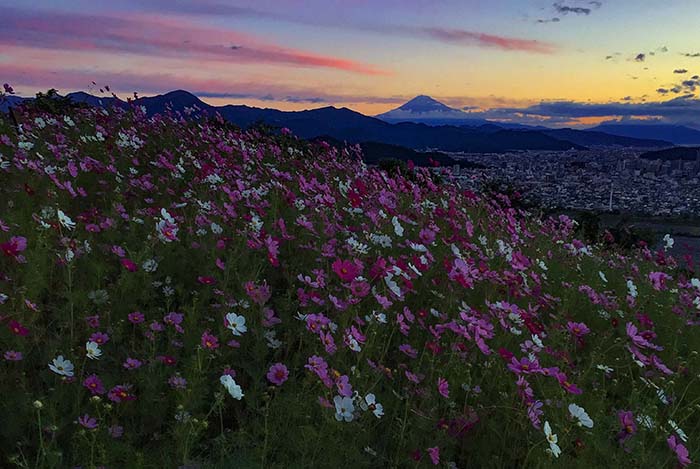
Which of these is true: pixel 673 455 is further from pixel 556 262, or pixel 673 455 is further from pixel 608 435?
pixel 556 262

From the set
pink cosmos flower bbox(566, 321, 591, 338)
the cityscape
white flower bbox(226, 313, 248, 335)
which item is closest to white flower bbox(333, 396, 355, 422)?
white flower bbox(226, 313, 248, 335)

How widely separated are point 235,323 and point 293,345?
0.71 metres

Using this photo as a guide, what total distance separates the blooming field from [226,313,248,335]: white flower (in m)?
0.01

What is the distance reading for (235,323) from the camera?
9.79ft

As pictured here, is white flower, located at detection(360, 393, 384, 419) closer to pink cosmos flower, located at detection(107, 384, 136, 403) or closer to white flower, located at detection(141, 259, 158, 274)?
pink cosmos flower, located at detection(107, 384, 136, 403)

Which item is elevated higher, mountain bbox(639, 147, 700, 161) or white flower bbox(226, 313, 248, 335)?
white flower bbox(226, 313, 248, 335)

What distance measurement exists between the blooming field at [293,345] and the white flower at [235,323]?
0.03 ft

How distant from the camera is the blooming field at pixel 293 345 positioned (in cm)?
255

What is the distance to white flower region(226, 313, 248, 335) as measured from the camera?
9.64ft

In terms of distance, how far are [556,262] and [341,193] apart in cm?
266

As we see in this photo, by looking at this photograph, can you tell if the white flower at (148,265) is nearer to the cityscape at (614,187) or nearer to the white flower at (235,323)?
the white flower at (235,323)

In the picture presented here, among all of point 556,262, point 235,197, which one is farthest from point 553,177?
point 235,197

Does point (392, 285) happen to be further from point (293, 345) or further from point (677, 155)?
point (677, 155)

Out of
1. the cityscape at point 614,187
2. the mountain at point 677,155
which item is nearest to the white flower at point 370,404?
the cityscape at point 614,187
